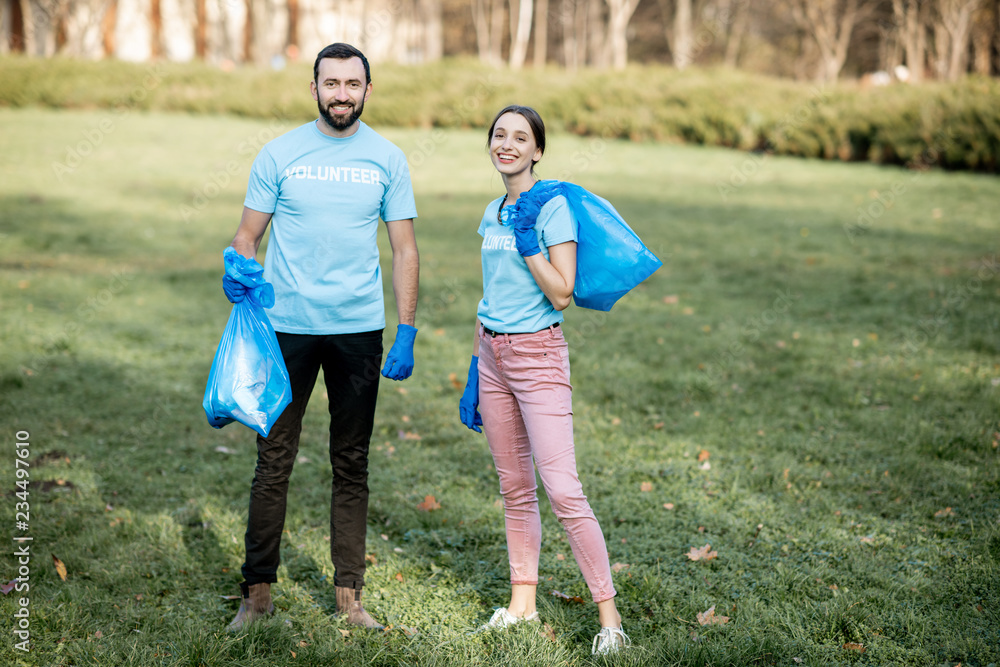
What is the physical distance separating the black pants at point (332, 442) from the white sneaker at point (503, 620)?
0.59m

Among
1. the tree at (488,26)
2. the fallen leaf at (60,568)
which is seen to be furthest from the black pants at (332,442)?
the tree at (488,26)

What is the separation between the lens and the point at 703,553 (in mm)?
3945

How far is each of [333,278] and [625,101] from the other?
19.5m

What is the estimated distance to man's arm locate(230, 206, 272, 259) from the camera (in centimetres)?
312

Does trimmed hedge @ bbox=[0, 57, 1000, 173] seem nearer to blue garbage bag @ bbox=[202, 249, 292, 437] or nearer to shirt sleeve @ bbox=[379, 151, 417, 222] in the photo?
shirt sleeve @ bbox=[379, 151, 417, 222]

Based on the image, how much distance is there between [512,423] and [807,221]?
1088cm

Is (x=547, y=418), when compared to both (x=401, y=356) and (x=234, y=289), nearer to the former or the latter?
(x=401, y=356)

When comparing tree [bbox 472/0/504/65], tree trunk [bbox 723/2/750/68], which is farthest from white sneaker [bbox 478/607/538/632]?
tree [bbox 472/0/504/65]

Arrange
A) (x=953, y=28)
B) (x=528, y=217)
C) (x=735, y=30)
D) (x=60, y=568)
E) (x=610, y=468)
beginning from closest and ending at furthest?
1. (x=528, y=217)
2. (x=60, y=568)
3. (x=610, y=468)
4. (x=953, y=28)
5. (x=735, y=30)

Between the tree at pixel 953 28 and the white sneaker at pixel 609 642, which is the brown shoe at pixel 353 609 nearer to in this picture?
the white sneaker at pixel 609 642

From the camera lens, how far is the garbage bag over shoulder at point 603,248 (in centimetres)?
296

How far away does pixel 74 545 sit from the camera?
388 cm

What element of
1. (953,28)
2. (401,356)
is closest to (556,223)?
(401,356)

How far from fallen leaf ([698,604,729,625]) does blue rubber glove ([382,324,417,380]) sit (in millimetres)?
1578
